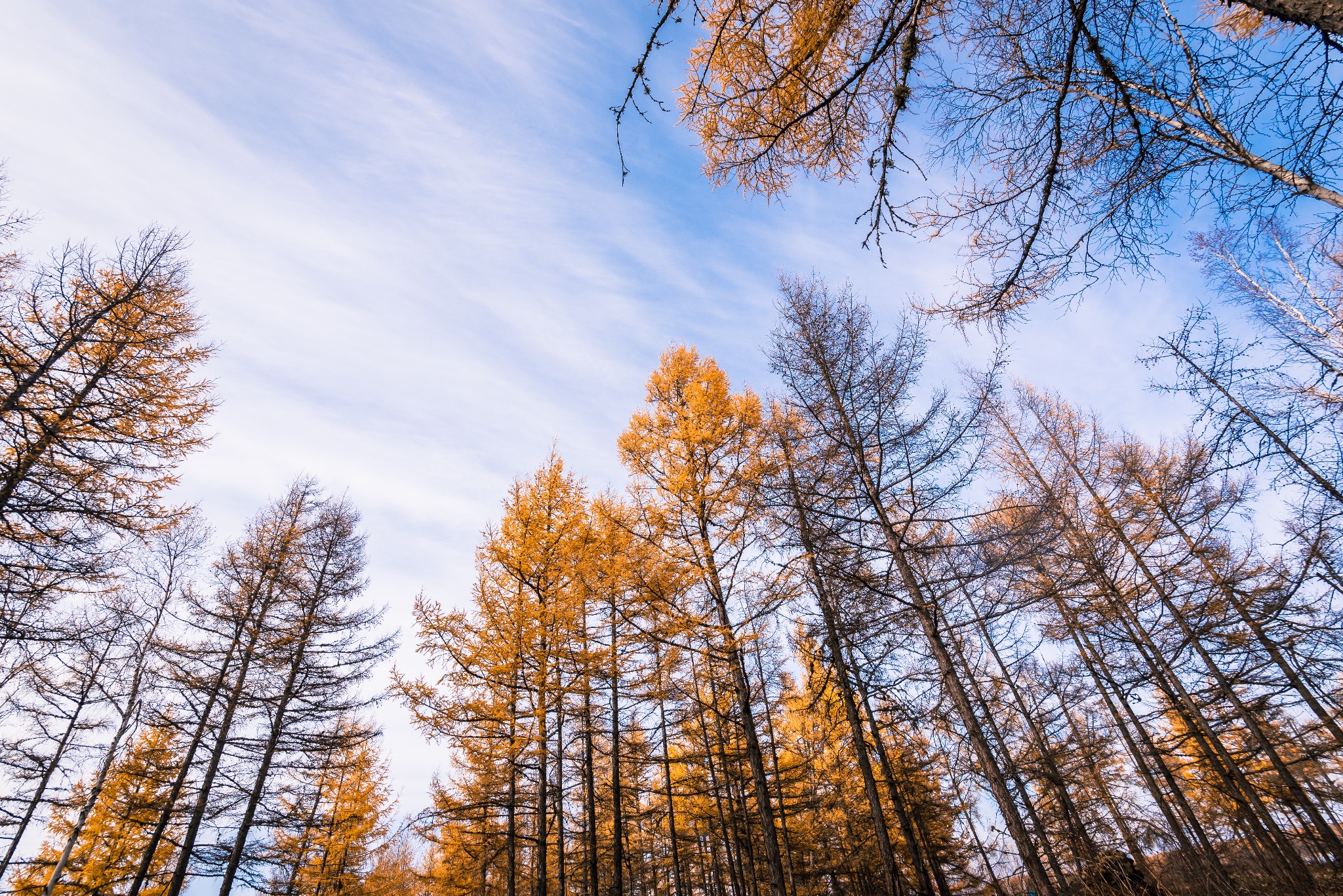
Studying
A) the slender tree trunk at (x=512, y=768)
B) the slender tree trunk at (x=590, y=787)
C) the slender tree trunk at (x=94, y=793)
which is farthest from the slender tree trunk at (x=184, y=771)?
the slender tree trunk at (x=590, y=787)

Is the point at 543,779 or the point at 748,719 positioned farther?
the point at 543,779

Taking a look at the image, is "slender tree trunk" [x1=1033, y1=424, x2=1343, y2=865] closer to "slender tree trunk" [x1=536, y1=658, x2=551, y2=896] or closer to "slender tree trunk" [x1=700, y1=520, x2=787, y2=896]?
"slender tree trunk" [x1=700, y1=520, x2=787, y2=896]


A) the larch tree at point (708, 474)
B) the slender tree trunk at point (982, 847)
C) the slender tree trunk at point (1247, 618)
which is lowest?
the slender tree trunk at point (982, 847)

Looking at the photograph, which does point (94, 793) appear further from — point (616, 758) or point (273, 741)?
point (616, 758)

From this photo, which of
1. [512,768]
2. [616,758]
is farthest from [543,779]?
[616,758]

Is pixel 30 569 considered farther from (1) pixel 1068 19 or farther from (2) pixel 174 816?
(1) pixel 1068 19

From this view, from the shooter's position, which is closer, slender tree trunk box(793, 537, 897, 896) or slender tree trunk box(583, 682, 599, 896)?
slender tree trunk box(793, 537, 897, 896)

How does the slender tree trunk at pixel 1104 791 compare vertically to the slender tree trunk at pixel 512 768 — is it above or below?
below

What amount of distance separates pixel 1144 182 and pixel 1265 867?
940 cm

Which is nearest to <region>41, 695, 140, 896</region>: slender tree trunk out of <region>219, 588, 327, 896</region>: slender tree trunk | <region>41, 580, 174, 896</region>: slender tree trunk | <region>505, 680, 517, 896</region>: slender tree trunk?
<region>41, 580, 174, 896</region>: slender tree trunk

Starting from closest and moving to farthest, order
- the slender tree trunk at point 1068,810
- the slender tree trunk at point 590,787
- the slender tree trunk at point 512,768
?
the slender tree trunk at point 1068,810 < the slender tree trunk at point 512,768 < the slender tree trunk at point 590,787

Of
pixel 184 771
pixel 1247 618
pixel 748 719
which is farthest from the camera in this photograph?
pixel 184 771

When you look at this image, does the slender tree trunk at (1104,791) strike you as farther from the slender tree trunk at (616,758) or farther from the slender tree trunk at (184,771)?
the slender tree trunk at (184,771)

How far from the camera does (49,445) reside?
264 inches
